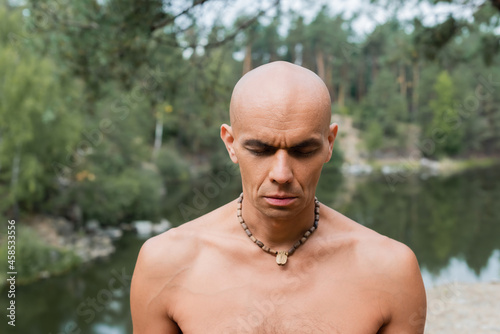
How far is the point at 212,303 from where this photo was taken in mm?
1906

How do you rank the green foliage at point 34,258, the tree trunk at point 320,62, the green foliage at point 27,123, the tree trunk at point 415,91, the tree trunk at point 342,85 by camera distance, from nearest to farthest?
the green foliage at point 34,258
the green foliage at point 27,123
the tree trunk at point 320,62
the tree trunk at point 415,91
the tree trunk at point 342,85

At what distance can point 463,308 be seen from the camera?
5668 mm

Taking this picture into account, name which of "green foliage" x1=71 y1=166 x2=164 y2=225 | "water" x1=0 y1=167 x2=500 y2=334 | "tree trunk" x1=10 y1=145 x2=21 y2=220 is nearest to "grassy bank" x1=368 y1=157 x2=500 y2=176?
"water" x1=0 y1=167 x2=500 y2=334

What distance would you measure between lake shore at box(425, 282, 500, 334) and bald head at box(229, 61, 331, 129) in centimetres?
406

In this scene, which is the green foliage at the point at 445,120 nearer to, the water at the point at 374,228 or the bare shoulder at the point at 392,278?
the water at the point at 374,228

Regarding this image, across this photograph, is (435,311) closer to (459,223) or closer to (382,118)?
(459,223)

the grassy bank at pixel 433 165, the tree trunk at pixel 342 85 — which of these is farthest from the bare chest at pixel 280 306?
the tree trunk at pixel 342 85

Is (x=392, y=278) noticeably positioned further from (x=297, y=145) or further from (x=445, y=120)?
(x=445, y=120)

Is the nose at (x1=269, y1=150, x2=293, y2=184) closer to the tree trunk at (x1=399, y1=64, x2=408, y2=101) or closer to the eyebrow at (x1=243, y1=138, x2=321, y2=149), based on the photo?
the eyebrow at (x1=243, y1=138, x2=321, y2=149)

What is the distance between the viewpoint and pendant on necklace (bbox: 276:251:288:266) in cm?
191

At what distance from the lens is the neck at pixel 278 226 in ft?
6.29

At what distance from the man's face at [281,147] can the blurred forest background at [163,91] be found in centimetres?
346

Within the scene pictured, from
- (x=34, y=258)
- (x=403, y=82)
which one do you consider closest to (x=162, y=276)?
(x=34, y=258)

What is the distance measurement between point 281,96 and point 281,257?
26.5 inches
